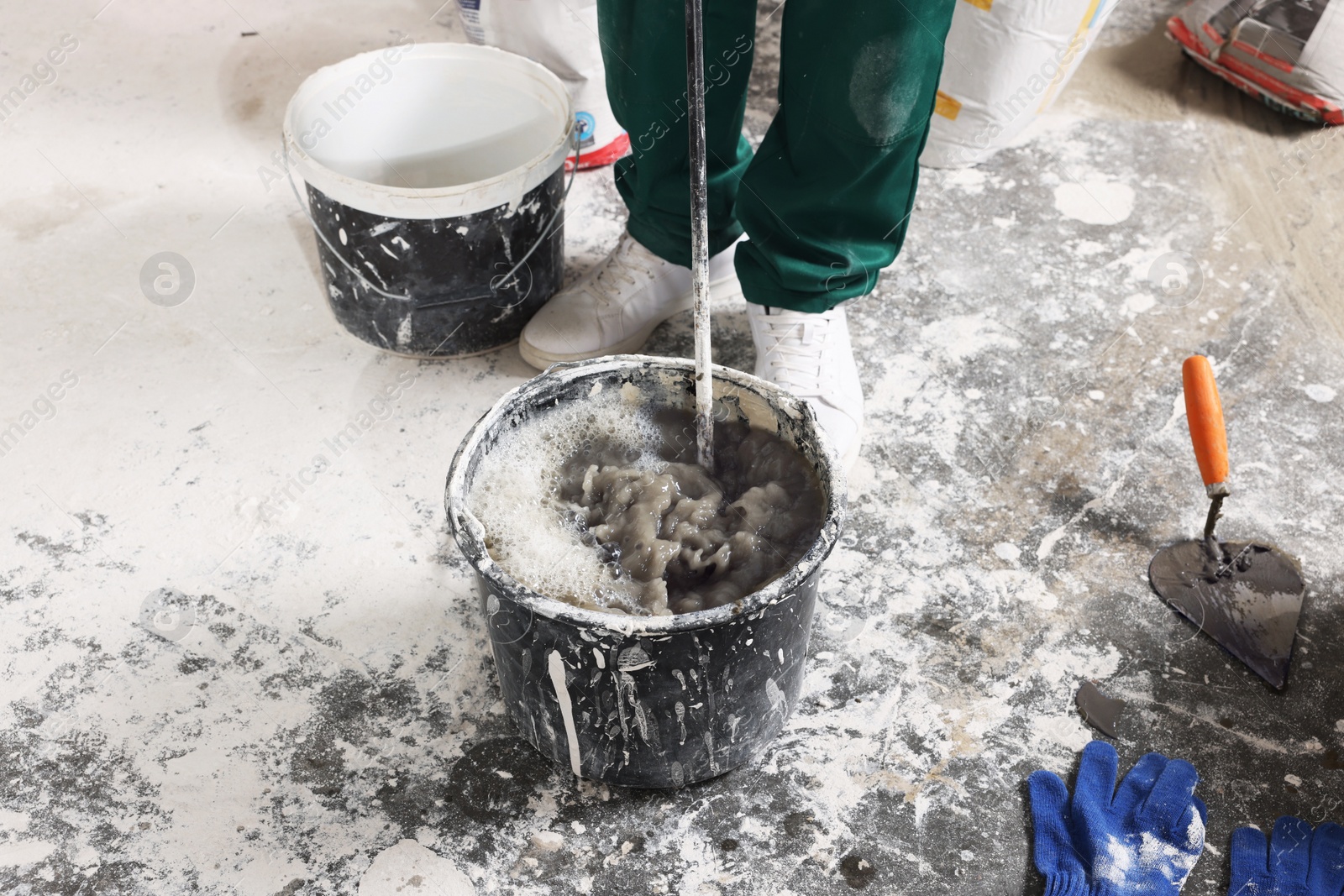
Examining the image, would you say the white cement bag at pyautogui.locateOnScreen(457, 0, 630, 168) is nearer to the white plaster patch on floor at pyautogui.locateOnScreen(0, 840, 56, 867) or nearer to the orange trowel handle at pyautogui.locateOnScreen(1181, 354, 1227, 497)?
the orange trowel handle at pyautogui.locateOnScreen(1181, 354, 1227, 497)

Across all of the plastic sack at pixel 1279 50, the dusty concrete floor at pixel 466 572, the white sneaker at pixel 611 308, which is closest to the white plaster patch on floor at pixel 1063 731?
the dusty concrete floor at pixel 466 572

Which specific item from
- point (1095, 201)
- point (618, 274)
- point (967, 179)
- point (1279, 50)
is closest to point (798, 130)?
point (618, 274)

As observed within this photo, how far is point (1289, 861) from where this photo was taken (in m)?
1.21

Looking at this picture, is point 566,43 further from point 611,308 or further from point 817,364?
point 817,364

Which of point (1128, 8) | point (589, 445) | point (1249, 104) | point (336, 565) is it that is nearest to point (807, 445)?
point (589, 445)

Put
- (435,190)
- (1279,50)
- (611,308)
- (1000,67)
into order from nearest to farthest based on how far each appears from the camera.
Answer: (435,190)
(611,308)
(1000,67)
(1279,50)

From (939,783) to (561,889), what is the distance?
1.55ft

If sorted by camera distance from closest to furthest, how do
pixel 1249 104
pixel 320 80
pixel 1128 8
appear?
pixel 320 80
pixel 1249 104
pixel 1128 8

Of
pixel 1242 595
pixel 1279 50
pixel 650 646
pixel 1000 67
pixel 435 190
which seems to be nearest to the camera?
pixel 650 646

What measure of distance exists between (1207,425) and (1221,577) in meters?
0.22

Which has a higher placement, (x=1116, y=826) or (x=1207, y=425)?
(x=1207, y=425)

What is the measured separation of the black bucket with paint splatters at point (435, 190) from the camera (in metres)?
1.63

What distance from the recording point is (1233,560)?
1513 mm

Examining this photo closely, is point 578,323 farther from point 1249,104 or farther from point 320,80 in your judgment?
point 1249,104
